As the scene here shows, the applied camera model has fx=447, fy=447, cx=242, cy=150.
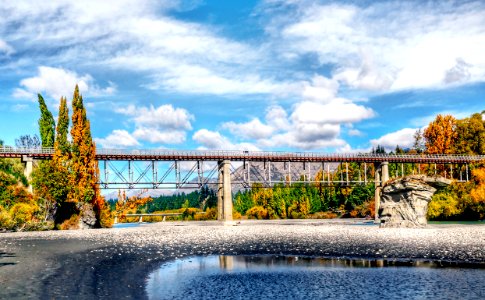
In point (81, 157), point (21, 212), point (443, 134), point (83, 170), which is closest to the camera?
point (21, 212)

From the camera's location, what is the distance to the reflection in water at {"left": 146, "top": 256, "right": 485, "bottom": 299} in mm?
16203

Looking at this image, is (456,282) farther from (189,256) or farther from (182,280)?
(189,256)

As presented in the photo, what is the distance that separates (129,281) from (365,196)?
97713mm

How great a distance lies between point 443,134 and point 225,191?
53.8 meters

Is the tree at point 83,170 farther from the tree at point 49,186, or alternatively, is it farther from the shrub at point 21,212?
the shrub at point 21,212

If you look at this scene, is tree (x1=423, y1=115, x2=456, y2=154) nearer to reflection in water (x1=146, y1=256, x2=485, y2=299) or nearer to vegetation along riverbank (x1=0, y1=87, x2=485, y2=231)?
vegetation along riverbank (x1=0, y1=87, x2=485, y2=231)

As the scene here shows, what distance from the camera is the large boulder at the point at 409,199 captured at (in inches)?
1914

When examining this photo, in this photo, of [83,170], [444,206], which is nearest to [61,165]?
[83,170]

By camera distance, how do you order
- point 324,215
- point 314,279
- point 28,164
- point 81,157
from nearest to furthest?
point 314,279 → point 81,157 → point 28,164 → point 324,215

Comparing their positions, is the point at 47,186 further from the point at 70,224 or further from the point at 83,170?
the point at 70,224

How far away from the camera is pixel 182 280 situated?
19.3m

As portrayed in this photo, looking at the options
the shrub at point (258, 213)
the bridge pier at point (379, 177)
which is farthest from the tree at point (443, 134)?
the shrub at point (258, 213)

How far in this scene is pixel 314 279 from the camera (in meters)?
19.0

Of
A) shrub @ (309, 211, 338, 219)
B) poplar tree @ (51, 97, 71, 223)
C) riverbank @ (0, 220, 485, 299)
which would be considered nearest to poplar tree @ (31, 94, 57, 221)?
poplar tree @ (51, 97, 71, 223)
